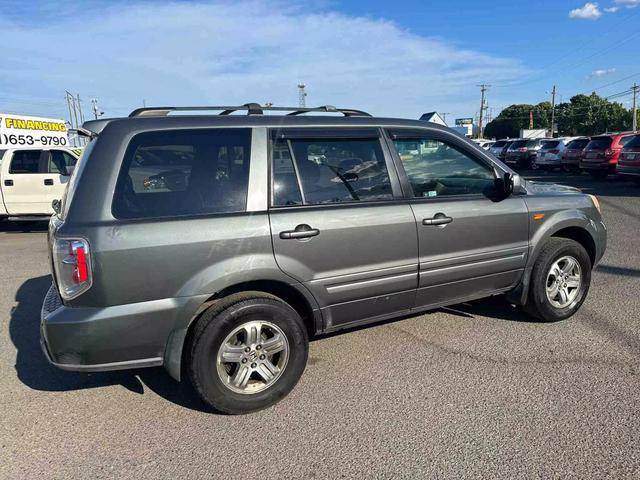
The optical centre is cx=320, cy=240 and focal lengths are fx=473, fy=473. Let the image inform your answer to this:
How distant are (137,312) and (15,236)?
343 inches

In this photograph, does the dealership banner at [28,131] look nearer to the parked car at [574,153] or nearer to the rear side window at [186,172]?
the rear side window at [186,172]

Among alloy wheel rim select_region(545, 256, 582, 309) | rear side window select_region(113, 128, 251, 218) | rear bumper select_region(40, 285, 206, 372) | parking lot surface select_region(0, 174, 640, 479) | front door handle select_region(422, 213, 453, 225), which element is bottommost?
parking lot surface select_region(0, 174, 640, 479)

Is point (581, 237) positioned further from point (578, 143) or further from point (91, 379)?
point (578, 143)

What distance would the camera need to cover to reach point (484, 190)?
384cm

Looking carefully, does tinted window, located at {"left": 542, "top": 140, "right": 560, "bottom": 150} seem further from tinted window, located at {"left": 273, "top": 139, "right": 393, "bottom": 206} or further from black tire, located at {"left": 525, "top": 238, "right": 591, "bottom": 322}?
tinted window, located at {"left": 273, "top": 139, "right": 393, "bottom": 206}

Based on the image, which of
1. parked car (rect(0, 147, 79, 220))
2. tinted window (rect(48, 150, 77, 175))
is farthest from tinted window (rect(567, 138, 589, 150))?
parked car (rect(0, 147, 79, 220))

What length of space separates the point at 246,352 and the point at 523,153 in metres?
24.9

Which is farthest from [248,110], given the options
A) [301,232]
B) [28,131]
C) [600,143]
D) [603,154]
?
[28,131]

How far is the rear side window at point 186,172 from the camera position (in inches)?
109

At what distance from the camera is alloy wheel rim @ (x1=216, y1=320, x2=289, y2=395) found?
9.56 ft

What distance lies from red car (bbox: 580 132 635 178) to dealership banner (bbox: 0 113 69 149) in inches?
886

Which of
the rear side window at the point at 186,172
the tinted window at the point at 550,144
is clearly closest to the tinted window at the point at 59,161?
the rear side window at the point at 186,172

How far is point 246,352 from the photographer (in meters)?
2.96

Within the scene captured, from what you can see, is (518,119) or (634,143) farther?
(518,119)
